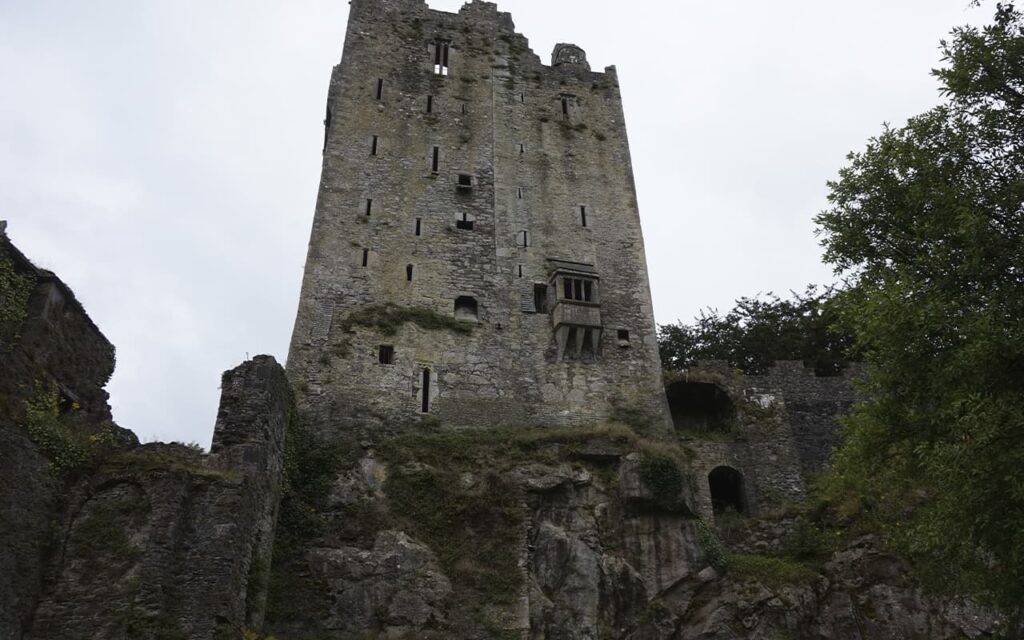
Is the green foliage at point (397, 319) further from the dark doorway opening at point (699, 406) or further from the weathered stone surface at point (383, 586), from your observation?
the dark doorway opening at point (699, 406)

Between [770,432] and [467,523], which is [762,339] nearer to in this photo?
[770,432]

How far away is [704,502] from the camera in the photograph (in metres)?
24.1

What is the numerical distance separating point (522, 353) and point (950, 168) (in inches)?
566

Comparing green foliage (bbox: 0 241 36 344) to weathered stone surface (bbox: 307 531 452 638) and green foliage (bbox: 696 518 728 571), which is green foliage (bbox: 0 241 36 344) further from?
green foliage (bbox: 696 518 728 571)

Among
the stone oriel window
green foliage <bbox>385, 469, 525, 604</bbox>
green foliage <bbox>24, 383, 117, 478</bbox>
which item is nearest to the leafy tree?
green foliage <bbox>385, 469, 525, 604</bbox>

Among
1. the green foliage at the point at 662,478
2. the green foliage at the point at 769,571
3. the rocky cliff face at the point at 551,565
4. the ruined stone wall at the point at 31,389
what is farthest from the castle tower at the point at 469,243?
the ruined stone wall at the point at 31,389

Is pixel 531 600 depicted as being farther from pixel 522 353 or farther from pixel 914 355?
pixel 914 355

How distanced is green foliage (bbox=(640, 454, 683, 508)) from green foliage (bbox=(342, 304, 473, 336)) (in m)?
6.95

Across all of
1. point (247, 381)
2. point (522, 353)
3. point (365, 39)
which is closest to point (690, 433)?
point (522, 353)

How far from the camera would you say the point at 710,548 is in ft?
70.8

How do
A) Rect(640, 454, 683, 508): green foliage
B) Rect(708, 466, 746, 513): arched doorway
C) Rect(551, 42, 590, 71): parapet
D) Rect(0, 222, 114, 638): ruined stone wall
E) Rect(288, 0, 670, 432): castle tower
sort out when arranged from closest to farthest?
Rect(0, 222, 114, 638): ruined stone wall, Rect(640, 454, 683, 508): green foliage, Rect(288, 0, 670, 432): castle tower, Rect(708, 466, 746, 513): arched doorway, Rect(551, 42, 590, 71): parapet

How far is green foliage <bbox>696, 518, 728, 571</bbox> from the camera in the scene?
21.3m

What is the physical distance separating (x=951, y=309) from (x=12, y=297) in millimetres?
16498

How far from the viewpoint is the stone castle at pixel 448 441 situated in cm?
1625
